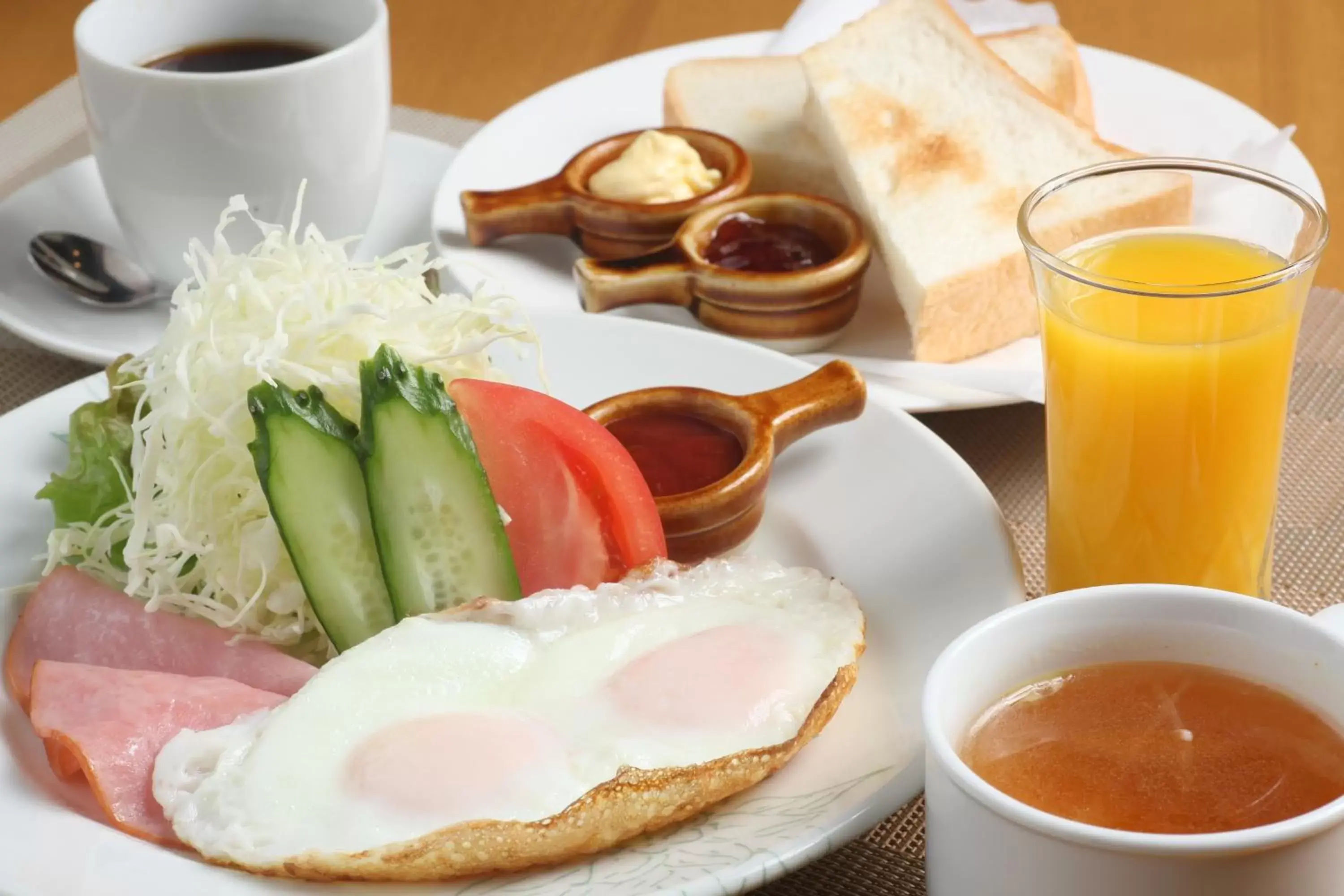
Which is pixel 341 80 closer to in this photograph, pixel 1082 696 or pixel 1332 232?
pixel 1082 696

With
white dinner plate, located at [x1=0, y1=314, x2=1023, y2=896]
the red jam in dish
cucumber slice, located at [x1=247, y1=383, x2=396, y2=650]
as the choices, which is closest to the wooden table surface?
the red jam in dish

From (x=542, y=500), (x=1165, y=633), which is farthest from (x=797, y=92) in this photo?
(x=1165, y=633)

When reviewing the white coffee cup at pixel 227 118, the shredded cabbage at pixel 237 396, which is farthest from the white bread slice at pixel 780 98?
the shredded cabbage at pixel 237 396

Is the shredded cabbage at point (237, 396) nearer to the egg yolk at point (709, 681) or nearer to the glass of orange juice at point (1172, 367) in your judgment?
the egg yolk at point (709, 681)

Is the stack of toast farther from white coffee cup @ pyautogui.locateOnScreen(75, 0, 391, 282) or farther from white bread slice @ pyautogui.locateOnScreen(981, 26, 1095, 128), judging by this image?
white coffee cup @ pyautogui.locateOnScreen(75, 0, 391, 282)

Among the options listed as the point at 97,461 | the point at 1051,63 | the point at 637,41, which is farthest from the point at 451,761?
the point at 637,41

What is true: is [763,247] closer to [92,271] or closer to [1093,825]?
[92,271]
